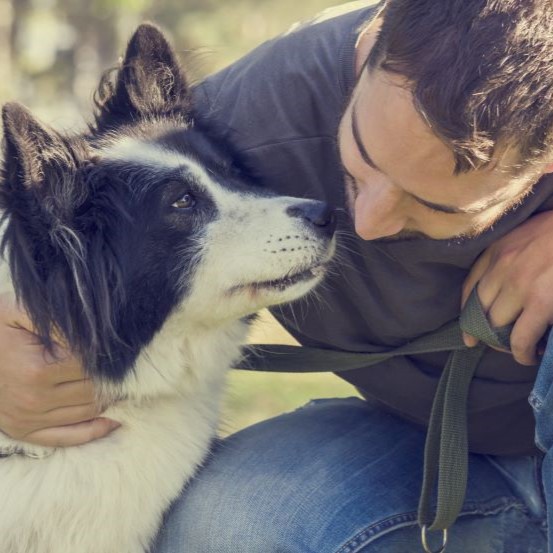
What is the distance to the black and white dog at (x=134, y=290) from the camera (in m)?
2.16

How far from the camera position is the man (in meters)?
1.82

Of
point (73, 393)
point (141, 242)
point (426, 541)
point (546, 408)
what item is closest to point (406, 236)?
point (546, 408)

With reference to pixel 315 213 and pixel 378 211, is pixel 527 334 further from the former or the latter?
pixel 315 213

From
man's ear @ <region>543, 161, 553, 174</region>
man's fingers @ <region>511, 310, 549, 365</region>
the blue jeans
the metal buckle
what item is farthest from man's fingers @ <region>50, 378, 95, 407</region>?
man's ear @ <region>543, 161, 553, 174</region>

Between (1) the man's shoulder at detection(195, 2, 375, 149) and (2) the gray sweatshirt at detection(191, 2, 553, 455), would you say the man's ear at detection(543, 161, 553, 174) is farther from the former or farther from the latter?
(1) the man's shoulder at detection(195, 2, 375, 149)

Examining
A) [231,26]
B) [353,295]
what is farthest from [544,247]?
[231,26]

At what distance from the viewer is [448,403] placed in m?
2.21

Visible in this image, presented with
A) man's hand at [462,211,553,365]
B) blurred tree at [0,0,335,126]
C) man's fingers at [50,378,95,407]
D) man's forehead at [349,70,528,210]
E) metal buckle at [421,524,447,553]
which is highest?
man's forehead at [349,70,528,210]

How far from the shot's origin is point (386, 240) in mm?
2264

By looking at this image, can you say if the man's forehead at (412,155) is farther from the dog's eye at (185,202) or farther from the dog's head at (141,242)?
the dog's eye at (185,202)

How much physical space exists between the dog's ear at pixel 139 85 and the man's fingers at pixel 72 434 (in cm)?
77

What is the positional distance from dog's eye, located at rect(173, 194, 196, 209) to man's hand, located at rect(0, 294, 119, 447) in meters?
0.45

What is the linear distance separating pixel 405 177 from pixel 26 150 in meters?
0.80

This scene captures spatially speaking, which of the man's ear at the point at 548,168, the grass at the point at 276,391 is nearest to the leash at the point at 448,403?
the man's ear at the point at 548,168
